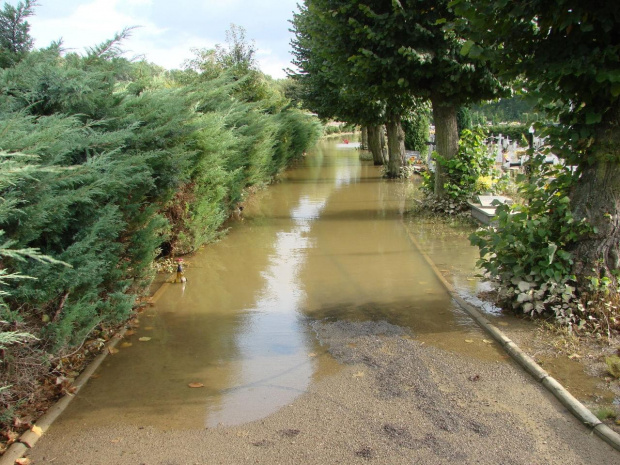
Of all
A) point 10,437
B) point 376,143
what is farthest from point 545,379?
point 376,143

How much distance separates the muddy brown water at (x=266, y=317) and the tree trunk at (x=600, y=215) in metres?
1.33

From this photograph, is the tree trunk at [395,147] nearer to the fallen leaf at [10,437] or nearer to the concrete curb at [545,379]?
the concrete curb at [545,379]

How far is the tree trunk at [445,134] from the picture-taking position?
41.9ft

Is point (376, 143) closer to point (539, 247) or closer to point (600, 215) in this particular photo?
point (539, 247)

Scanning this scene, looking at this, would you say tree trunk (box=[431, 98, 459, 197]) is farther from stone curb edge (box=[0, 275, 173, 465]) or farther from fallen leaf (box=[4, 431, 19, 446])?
fallen leaf (box=[4, 431, 19, 446])

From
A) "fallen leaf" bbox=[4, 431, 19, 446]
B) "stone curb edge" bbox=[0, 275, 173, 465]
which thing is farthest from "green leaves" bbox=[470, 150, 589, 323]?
"fallen leaf" bbox=[4, 431, 19, 446]

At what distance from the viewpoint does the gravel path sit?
354 cm

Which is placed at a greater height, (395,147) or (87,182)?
(87,182)

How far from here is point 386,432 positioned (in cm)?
380

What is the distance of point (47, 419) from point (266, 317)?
2.74m

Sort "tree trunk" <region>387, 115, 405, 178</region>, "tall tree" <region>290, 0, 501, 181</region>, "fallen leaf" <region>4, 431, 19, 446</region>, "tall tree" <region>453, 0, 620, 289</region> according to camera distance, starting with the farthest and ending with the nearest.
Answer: "tree trunk" <region>387, 115, 405, 178</region> < "tall tree" <region>290, 0, 501, 181</region> < "tall tree" <region>453, 0, 620, 289</region> < "fallen leaf" <region>4, 431, 19, 446</region>

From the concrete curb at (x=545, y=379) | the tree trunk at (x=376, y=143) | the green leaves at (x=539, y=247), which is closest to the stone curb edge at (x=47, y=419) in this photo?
the concrete curb at (x=545, y=379)

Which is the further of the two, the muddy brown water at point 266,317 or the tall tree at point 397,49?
the tall tree at point 397,49

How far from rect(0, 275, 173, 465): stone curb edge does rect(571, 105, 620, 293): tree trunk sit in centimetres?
474
